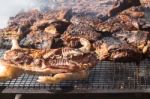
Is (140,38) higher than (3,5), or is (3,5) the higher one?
(3,5)

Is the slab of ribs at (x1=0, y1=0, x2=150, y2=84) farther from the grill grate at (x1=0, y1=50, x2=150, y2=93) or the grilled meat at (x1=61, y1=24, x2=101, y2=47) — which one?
the grill grate at (x1=0, y1=50, x2=150, y2=93)

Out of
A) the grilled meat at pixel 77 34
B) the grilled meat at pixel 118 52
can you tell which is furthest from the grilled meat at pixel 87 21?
the grilled meat at pixel 118 52

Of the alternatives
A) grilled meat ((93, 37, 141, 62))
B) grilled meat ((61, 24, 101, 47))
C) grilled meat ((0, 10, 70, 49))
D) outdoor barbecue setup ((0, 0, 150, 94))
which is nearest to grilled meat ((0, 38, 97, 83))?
outdoor barbecue setup ((0, 0, 150, 94))

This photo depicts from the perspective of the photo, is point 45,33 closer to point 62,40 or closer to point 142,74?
point 62,40

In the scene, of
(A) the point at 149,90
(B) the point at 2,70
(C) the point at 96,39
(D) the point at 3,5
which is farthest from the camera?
(D) the point at 3,5

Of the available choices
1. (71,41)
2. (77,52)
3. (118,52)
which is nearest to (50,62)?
(77,52)

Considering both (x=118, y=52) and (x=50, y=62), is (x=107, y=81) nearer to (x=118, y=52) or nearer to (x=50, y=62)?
(x=118, y=52)

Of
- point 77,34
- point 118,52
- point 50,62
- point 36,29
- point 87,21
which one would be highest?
point 87,21

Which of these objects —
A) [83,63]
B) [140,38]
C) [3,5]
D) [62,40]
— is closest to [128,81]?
[83,63]
